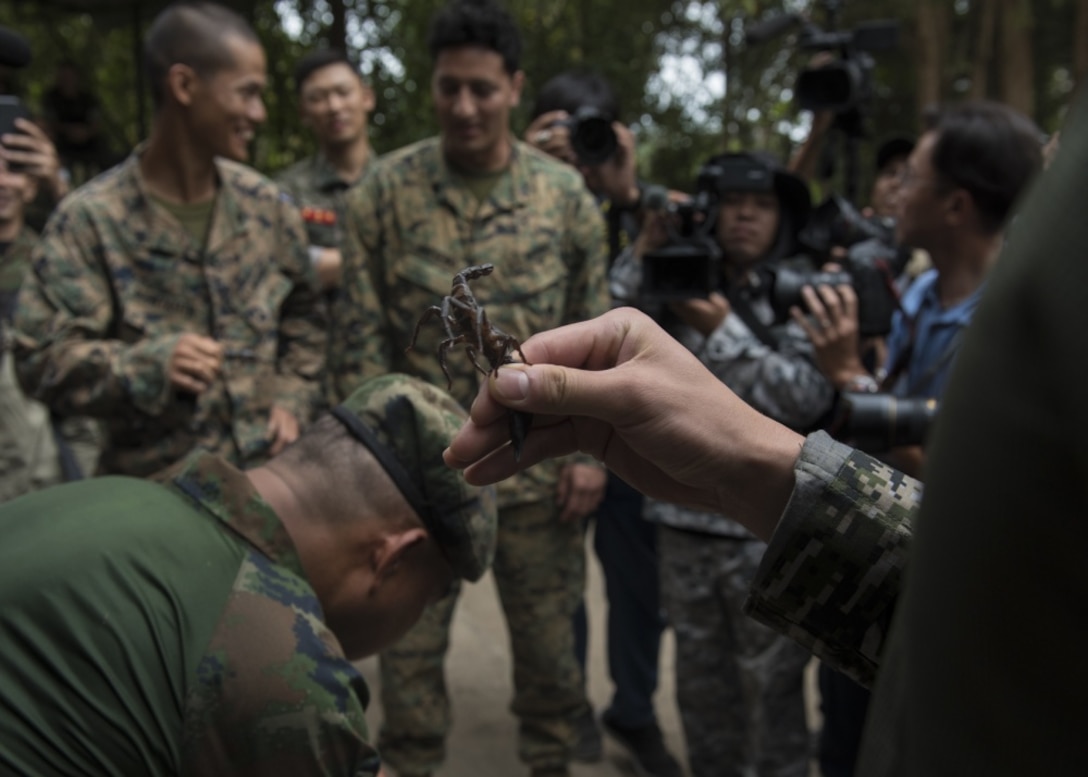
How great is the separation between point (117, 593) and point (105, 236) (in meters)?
1.91

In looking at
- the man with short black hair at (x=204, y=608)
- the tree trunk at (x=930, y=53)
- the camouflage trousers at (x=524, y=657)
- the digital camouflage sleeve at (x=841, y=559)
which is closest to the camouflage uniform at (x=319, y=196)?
the camouflage trousers at (x=524, y=657)

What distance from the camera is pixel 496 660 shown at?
494 centimetres

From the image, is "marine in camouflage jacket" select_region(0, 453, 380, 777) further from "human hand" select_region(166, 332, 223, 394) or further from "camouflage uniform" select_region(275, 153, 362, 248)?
"camouflage uniform" select_region(275, 153, 362, 248)

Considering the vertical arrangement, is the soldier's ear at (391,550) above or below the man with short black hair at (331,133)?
below

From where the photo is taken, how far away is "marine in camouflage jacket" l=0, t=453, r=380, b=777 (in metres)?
1.64

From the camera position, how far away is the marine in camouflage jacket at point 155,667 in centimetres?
164

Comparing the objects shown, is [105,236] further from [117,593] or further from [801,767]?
[801,767]

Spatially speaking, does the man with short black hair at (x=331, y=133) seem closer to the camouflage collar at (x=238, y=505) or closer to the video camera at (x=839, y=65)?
the video camera at (x=839, y=65)

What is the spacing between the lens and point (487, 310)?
3.40m

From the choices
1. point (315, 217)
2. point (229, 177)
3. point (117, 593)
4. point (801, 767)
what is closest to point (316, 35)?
point (315, 217)

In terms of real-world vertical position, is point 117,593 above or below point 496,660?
above

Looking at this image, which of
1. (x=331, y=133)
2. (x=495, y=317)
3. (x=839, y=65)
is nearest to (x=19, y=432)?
(x=331, y=133)

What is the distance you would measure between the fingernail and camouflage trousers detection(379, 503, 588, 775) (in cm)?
230

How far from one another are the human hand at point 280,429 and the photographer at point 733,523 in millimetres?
1187
